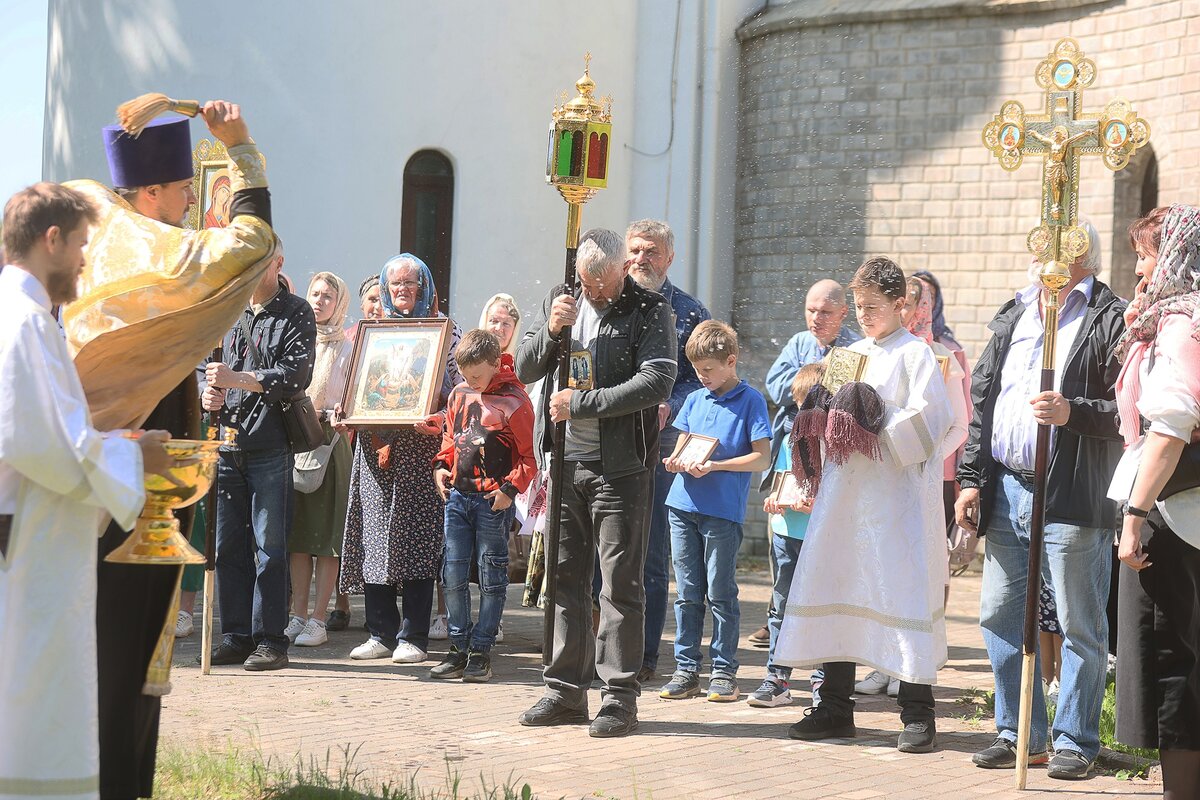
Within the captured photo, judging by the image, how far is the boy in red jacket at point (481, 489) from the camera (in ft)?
27.7

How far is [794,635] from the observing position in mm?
7109

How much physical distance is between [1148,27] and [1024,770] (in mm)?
10417

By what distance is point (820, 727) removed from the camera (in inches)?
282

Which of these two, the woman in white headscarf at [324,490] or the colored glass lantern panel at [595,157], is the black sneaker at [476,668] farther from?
the colored glass lantern panel at [595,157]

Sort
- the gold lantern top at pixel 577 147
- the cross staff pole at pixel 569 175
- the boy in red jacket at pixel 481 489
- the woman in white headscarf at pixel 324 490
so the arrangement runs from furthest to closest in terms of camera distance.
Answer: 1. the woman in white headscarf at pixel 324 490
2. the boy in red jacket at pixel 481 489
3. the gold lantern top at pixel 577 147
4. the cross staff pole at pixel 569 175

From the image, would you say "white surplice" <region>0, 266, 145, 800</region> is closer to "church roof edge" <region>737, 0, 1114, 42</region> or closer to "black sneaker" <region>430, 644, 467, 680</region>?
"black sneaker" <region>430, 644, 467, 680</region>

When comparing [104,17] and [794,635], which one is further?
[104,17]

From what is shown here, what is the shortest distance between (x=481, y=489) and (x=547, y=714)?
5.27ft

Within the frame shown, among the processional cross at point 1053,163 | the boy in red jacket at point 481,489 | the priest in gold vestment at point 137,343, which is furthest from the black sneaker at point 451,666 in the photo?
the priest in gold vestment at point 137,343

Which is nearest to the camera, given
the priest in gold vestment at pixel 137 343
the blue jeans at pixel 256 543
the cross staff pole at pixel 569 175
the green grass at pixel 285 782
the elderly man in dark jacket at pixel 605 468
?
the priest in gold vestment at pixel 137 343

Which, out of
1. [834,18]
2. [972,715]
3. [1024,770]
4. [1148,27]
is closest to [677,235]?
[834,18]

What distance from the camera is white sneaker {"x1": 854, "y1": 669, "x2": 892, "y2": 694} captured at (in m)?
8.41

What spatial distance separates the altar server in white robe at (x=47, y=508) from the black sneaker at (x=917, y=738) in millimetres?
3698

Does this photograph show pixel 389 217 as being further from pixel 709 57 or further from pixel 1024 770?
pixel 1024 770
